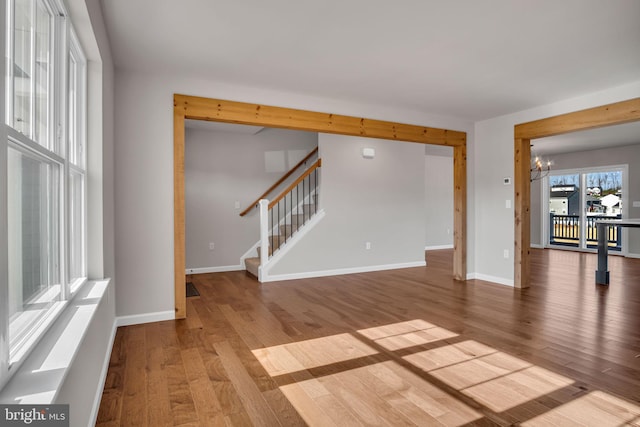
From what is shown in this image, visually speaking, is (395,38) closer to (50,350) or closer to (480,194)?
(50,350)

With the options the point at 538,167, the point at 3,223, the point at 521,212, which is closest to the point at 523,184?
the point at 521,212

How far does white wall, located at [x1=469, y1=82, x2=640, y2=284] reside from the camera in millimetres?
5230

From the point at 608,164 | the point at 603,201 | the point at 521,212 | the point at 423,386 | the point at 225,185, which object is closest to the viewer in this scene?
the point at 423,386

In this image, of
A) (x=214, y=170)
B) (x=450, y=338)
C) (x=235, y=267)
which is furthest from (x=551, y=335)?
(x=214, y=170)

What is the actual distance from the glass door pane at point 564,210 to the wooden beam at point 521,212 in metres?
5.69

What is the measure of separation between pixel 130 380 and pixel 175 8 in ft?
8.17

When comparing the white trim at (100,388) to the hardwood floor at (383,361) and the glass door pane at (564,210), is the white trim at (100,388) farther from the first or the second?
the glass door pane at (564,210)

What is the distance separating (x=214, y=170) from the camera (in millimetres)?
6445

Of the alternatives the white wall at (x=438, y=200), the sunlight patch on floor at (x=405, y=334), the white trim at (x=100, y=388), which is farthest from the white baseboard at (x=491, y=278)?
the white trim at (x=100, y=388)

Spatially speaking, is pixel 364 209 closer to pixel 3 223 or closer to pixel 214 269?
pixel 214 269

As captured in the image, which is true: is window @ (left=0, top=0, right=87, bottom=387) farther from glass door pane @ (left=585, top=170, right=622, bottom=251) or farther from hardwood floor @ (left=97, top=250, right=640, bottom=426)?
glass door pane @ (left=585, top=170, right=622, bottom=251)

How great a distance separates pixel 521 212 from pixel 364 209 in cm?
243

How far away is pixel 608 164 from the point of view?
8.66 meters

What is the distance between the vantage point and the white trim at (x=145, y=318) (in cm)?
345
